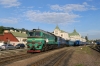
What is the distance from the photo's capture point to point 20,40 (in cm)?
7950

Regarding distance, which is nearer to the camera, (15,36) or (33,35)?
(33,35)

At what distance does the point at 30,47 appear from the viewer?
1086 inches

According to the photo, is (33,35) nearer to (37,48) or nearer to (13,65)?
(37,48)

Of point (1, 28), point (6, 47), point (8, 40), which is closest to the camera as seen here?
point (6, 47)

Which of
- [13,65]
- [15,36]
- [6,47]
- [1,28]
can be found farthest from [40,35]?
[1,28]

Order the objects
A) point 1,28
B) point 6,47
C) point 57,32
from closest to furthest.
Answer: point 6,47 → point 1,28 → point 57,32

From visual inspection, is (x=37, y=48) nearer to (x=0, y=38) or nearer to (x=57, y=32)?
(x=0, y=38)

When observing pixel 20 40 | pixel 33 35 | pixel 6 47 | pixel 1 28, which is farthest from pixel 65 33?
pixel 33 35

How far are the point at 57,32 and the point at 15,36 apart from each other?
78.5 m

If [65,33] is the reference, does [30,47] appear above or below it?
below

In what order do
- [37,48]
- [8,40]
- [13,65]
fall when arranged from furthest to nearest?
[8,40] < [37,48] < [13,65]

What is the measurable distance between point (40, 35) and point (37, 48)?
6.96 feet

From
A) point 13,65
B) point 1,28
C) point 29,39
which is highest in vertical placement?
point 1,28

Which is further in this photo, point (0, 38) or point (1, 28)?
point (1, 28)
